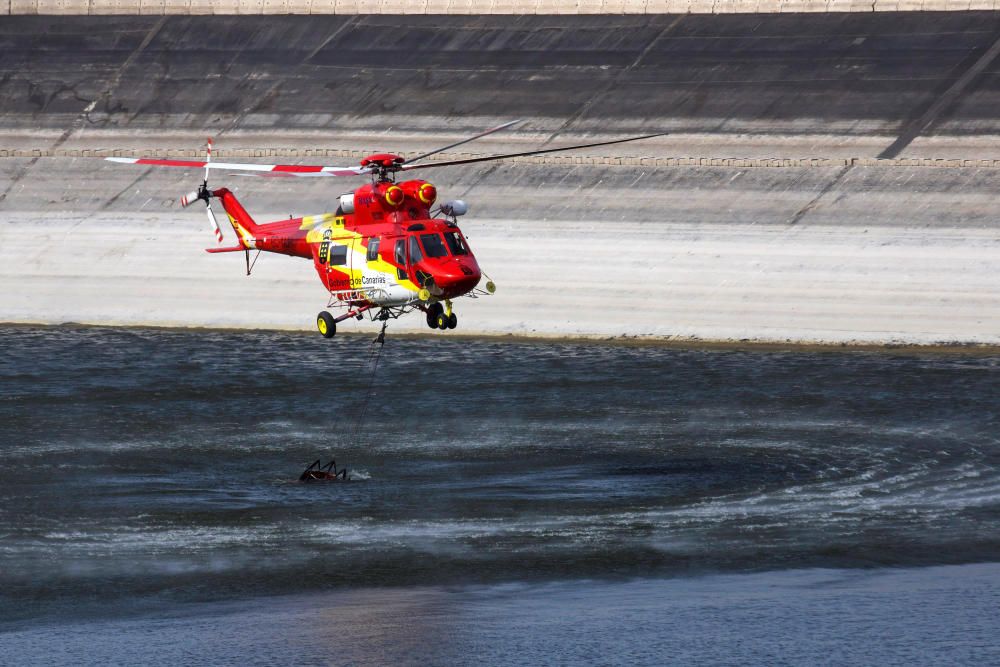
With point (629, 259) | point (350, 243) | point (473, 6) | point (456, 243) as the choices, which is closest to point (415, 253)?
point (456, 243)

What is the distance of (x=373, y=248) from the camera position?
159ft

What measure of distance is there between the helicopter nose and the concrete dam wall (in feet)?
92.2

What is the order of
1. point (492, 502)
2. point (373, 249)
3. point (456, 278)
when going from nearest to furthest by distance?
point (456, 278), point (373, 249), point (492, 502)

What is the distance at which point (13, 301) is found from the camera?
8362cm

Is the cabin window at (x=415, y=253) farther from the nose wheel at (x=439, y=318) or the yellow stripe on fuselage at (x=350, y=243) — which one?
the nose wheel at (x=439, y=318)

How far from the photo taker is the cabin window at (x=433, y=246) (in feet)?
155

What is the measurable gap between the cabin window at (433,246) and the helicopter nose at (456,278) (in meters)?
0.59

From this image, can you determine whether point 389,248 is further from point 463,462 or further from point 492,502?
point 463,462

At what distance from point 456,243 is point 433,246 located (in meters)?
0.69

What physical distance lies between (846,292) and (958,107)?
17.5m

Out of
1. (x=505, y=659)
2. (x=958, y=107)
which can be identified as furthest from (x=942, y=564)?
(x=958, y=107)

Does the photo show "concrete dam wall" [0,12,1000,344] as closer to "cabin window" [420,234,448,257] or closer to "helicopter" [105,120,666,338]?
"helicopter" [105,120,666,338]

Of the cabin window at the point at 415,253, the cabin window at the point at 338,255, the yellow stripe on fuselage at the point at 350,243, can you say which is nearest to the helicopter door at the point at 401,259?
the yellow stripe on fuselage at the point at 350,243

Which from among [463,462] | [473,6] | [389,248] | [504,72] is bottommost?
[463,462]
